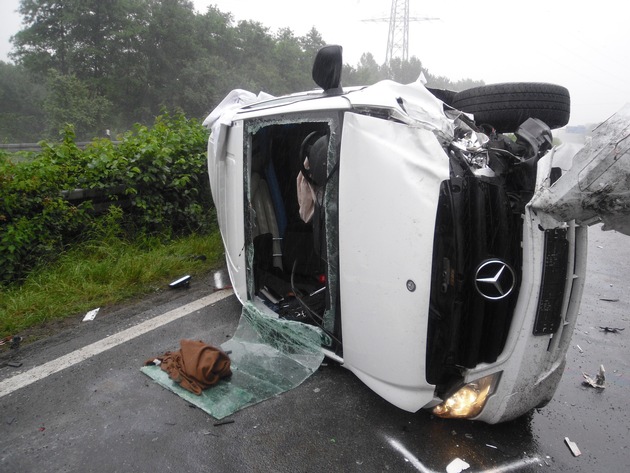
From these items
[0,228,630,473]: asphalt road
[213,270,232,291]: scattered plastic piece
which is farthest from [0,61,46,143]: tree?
[0,228,630,473]: asphalt road

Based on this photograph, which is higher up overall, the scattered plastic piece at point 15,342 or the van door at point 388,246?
the van door at point 388,246

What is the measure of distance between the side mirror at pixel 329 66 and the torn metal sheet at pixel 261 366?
1493mm

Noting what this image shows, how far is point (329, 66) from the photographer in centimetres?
251

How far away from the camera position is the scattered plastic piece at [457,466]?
201 centimetres

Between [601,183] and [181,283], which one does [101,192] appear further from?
[601,183]

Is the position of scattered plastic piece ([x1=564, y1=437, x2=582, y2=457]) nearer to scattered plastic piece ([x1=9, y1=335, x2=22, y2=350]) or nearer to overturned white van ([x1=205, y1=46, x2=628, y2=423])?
overturned white van ([x1=205, y1=46, x2=628, y2=423])

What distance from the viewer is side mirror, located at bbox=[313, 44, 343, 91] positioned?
2.51m

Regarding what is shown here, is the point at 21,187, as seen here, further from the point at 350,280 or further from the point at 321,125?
the point at 350,280

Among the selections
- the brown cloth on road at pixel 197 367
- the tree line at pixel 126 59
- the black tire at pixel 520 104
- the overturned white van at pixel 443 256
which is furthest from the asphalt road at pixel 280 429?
the tree line at pixel 126 59

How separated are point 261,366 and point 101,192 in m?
3.14

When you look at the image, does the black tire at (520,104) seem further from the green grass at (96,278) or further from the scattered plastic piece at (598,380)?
the green grass at (96,278)

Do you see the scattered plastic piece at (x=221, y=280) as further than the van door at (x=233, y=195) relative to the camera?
Yes

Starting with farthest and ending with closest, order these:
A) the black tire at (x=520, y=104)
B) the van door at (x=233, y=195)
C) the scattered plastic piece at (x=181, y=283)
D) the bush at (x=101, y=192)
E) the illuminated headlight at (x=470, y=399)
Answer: the scattered plastic piece at (x=181, y=283) → the bush at (x=101, y=192) → the van door at (x=233, y=195) → the black tire at (x=520, y=104) → the illuminated headlight at (x=470, y=399)


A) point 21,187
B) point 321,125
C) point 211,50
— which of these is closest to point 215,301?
point 321,125
